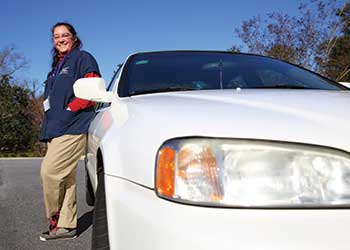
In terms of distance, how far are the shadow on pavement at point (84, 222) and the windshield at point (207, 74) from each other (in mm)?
1766

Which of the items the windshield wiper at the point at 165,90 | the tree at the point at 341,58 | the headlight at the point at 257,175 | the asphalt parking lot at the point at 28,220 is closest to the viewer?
the headlight at the point at 257,175

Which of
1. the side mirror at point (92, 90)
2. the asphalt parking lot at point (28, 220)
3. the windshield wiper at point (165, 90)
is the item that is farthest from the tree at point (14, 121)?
the windshield wiper at point (165, 90)

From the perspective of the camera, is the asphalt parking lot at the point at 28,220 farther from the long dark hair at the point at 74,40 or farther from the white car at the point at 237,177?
the white car at the point at 237,177

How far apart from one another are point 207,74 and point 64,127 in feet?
4.18

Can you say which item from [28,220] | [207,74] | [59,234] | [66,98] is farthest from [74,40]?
[28,220]

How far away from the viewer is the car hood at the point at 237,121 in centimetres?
124

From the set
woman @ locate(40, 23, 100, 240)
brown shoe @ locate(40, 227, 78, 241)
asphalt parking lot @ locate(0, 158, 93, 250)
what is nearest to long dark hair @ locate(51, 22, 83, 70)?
woman @ locate(40, 23, 100, 240)

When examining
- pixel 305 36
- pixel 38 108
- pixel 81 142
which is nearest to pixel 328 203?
pixel 81 142

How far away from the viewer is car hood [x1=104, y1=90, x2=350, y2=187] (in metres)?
1.24

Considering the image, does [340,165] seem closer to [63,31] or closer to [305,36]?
[63,31]

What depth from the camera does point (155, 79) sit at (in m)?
2.47

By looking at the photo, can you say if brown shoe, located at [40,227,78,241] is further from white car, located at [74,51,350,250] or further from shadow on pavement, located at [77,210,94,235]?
Result: white car, located at [74,51,350,250]

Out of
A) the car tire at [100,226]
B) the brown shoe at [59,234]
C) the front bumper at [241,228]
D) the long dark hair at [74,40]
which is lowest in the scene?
the brown shoe at [59,234]

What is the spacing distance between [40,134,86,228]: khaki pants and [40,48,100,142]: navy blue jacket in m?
0.07
